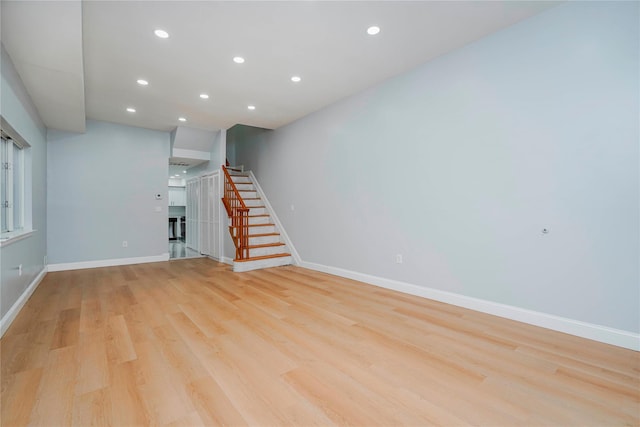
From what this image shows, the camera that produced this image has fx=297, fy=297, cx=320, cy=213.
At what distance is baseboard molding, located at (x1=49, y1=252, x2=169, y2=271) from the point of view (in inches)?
218

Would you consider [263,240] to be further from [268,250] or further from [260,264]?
[260,264]

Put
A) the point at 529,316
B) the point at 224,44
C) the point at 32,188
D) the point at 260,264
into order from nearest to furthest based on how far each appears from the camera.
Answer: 1. the point at 529,316
2. the point at 224,44
3. the point at 32,188
4. the point at 260,264

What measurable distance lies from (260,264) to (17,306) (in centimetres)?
321

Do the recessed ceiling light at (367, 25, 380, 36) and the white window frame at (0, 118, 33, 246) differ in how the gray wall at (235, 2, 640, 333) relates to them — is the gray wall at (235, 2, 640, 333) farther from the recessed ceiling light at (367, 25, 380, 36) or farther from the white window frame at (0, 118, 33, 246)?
the white window frame at (0, 118, 33, 246)

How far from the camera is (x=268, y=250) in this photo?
19.7ft

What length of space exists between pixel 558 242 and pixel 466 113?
1.60 metres

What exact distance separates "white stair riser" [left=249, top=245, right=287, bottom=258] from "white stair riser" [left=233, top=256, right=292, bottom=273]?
27 cm

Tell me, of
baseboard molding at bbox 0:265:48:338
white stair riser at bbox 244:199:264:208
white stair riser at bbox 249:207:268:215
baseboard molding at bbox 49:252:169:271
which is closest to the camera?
baseboard molding at bbox 0:265:48:338

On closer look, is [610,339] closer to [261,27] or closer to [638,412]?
[638,412]

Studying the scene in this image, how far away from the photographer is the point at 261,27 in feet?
9.41

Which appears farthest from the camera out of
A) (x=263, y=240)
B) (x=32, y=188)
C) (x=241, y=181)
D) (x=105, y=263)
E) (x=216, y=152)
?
(x=241, y=181)

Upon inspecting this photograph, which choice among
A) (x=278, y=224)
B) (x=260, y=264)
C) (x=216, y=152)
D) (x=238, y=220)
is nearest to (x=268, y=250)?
(x=260, y=264)

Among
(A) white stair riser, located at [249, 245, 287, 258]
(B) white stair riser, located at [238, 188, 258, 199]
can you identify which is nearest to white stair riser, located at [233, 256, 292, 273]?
(A) white stair riser, located at [249, 245, 287, 258]

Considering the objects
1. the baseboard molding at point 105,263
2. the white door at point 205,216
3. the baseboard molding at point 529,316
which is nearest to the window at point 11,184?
the baseboard molding at point 105,263
